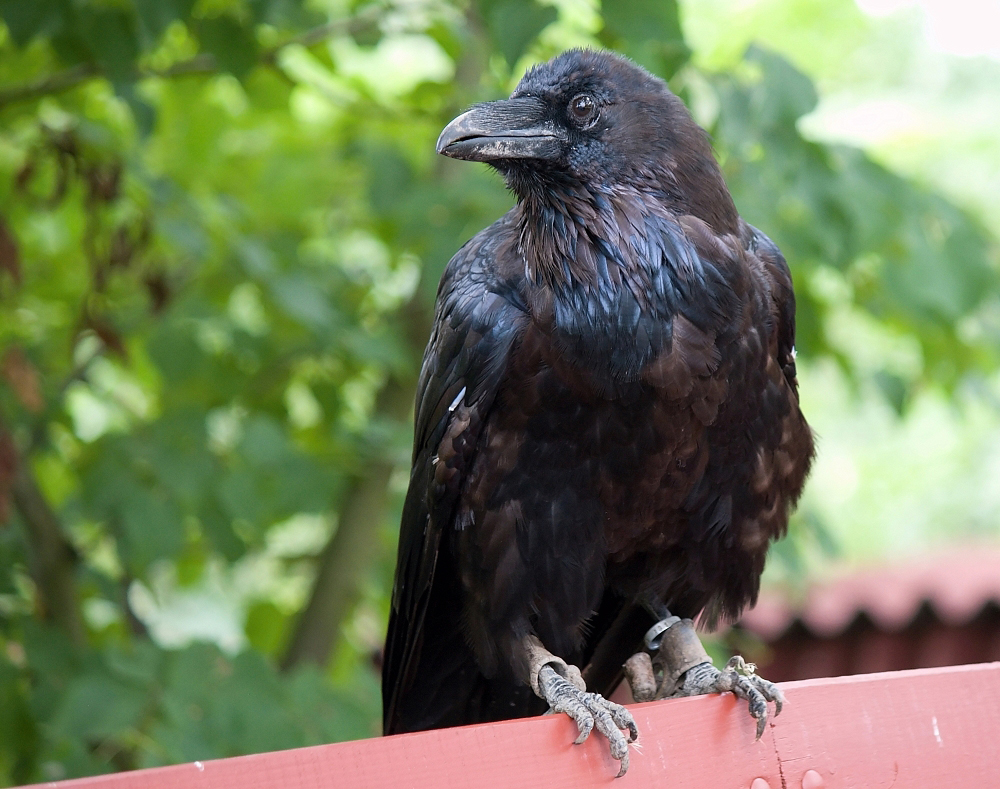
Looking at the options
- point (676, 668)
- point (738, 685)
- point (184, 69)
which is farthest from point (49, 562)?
point (738, 685)

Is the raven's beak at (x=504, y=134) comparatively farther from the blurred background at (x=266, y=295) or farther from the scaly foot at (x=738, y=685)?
the scaly foot at (x=738, y=685)

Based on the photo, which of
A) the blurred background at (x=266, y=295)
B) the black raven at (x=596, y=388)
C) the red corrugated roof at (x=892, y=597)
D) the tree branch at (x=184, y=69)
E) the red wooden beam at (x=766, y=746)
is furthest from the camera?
the red corrugated roof at (x=892, y=597)

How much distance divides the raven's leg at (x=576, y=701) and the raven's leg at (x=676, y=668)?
0.94 feet

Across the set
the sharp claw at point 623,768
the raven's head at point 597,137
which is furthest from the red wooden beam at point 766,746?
the raven's head at point 597,137

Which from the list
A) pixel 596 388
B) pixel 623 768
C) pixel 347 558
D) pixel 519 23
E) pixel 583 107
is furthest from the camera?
pixel 347 558

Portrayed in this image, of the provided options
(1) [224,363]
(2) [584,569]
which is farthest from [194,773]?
(1) [224,363]

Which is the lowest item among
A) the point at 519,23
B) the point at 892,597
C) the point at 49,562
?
the point at 892,597

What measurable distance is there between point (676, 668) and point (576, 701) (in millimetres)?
513

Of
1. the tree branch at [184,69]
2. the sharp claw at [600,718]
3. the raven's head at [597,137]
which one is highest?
the tree branch at [184,69]

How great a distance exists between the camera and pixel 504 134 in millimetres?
2137

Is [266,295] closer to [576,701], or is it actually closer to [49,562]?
[49,562]

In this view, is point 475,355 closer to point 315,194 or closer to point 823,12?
point 315,194

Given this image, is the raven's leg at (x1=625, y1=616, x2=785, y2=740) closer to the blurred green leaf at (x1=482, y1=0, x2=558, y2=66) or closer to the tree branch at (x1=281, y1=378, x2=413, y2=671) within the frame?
the blurred green leaf at (x1=482, y1=0, x2=558, y2=66)

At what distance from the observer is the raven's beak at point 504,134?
2.12 metres
